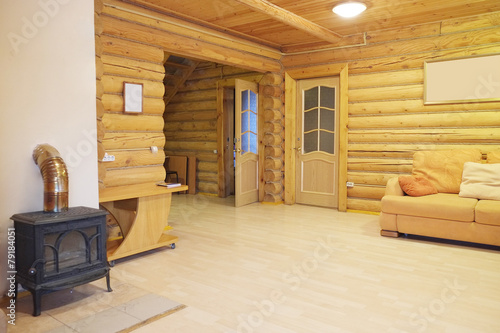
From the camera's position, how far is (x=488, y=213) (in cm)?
406

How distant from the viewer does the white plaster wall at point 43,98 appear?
9.28ft

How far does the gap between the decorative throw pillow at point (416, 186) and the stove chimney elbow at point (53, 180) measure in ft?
12.5

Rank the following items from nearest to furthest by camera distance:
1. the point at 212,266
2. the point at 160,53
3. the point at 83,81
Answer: the point at 83,81, the point at 212,266, the point at 160,53

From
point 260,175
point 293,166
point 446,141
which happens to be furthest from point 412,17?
point 260,175

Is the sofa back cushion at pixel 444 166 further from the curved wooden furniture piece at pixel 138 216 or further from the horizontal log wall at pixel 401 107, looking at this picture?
the curved wooden furniture piece at pixel 138 216

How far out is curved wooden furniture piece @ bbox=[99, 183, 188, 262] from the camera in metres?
3.82

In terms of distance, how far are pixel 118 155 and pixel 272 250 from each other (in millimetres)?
2010

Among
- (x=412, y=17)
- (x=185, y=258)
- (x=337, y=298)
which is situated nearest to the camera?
(x=337, y=298)

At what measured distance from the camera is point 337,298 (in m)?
2.96

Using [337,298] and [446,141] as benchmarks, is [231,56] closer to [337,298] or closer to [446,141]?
[446,141]

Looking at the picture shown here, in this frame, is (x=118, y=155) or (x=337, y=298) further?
(x=118, y=155)

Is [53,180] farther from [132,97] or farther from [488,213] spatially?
[488,213]

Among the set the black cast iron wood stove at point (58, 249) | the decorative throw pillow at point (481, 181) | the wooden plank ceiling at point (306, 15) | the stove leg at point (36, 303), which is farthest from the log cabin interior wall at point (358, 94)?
the stove leg at point (36, 303)

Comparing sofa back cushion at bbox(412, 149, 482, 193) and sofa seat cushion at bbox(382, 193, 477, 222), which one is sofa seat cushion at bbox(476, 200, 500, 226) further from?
sofa back cushion at bbox(412, 149, 482, 193)
